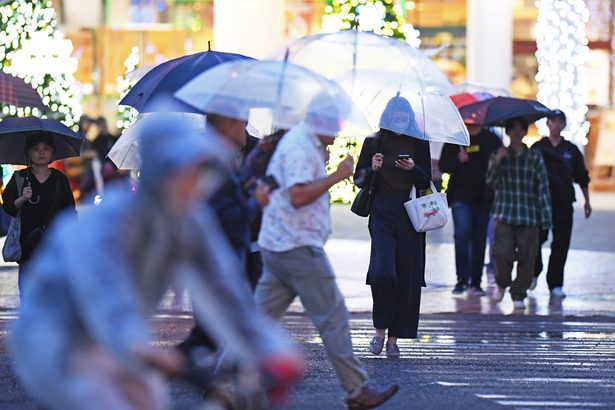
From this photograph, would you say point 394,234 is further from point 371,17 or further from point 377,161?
point 371,17

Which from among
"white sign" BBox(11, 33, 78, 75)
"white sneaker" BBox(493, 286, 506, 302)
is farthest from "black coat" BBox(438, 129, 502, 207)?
"white sign" BBox(11, 33, 78, 75)

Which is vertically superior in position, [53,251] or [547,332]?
[53,251]

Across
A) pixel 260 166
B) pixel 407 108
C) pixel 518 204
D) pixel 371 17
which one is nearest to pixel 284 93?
pixel 260 166

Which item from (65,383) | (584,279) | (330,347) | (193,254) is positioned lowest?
(584,279)

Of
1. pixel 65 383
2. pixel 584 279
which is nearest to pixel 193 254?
pixel 65 383

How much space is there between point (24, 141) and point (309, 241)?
4.78 metres

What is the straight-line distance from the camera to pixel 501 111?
13.9 m

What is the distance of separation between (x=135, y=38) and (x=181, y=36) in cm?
137

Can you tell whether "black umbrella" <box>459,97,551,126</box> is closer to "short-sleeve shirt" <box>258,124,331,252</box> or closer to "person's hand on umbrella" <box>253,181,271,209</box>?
"short-sleeve shirt" <box>258,124,331,252</box>

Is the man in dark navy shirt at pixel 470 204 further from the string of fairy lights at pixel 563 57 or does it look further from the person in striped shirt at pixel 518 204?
the string of fairy lights at pixel 563 57

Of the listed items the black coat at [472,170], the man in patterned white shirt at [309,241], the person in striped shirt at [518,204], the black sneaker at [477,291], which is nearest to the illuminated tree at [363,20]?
the black coat at [472,170]

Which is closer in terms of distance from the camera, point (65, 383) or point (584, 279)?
point (65, 383)

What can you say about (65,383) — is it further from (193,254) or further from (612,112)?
(612,112)

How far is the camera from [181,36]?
36.2 metres
